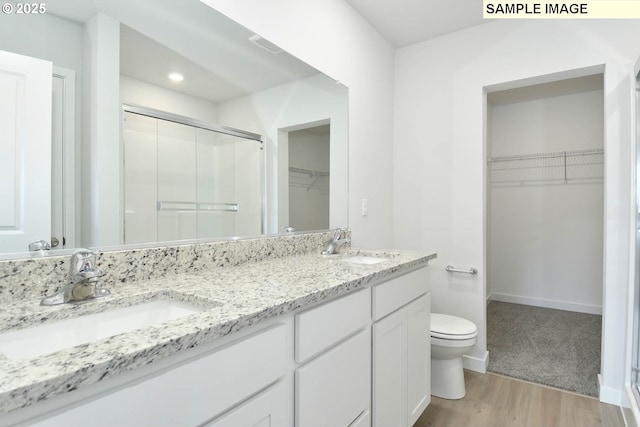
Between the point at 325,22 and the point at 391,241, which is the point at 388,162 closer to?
the point at 391,241

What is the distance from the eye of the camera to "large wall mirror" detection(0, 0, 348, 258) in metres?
0.97

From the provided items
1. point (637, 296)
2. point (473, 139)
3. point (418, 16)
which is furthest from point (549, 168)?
point (418, 16)

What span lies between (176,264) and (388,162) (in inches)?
75.2

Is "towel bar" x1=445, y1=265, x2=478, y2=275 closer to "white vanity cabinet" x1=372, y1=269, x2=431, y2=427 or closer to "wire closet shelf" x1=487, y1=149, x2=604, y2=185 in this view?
"white vanity cabinet" x1=372, y1=269, x2=431, y2=427

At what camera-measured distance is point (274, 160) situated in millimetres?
1782

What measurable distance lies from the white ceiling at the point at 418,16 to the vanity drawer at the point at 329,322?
1915 mm

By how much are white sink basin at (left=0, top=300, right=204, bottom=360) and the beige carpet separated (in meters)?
2.31

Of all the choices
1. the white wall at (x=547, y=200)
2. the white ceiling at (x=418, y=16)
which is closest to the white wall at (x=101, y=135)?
the white ceiling at (x=418, y=16)

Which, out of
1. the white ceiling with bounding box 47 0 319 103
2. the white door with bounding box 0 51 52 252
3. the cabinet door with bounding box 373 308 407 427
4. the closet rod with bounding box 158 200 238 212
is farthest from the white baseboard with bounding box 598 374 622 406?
the white door with bounding box 0 51 52 252

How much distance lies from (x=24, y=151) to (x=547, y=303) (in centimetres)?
455

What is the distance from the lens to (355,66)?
2291mm

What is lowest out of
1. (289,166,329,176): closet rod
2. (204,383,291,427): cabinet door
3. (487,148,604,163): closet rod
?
(204,383,291,427): cabinet door

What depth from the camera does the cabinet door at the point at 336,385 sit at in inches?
37.9

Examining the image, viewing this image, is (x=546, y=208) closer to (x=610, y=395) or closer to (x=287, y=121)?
(x=610, y=395)
